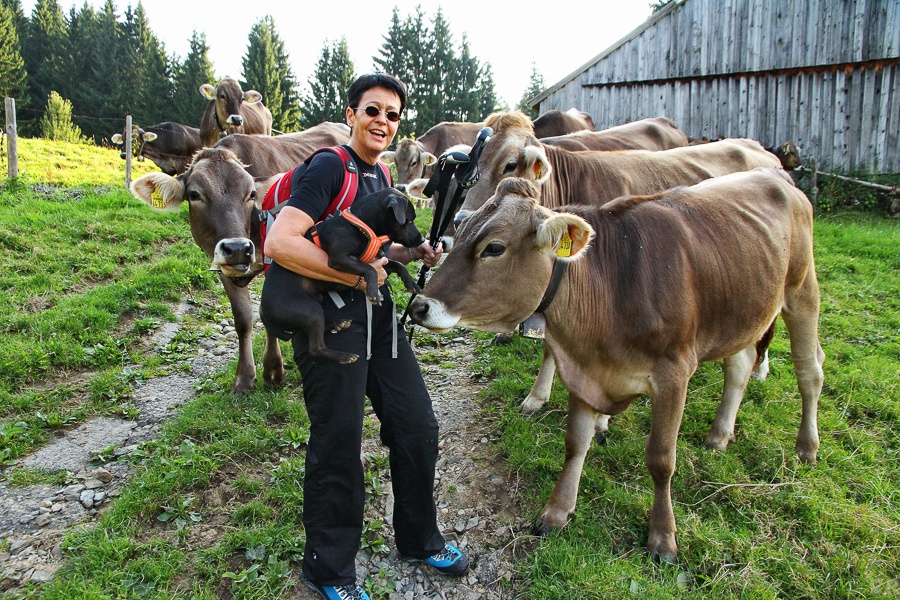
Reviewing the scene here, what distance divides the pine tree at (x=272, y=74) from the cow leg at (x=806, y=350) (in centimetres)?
4829

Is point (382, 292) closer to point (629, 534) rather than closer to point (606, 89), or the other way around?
point (629, 534)

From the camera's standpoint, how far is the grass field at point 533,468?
3.10m

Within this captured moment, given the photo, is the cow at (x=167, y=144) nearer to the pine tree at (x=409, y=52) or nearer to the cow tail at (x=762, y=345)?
the cow tail at (x=762, y=345)

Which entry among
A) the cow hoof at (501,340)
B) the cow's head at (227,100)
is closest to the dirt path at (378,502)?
the cow hoof at (501,340)

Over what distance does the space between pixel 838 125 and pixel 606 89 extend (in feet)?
20.0

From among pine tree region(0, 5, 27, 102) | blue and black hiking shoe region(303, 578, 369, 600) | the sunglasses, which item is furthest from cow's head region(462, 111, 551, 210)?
pine tree region(0, 5, 27, 102)

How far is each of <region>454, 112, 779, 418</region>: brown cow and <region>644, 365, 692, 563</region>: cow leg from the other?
160 centimetres

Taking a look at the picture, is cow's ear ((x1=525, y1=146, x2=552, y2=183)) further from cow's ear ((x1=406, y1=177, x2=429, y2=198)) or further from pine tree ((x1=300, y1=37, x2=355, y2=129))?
pine tree ((x1=300, y1=37, x2=355, y2=129))

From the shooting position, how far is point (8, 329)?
589cm

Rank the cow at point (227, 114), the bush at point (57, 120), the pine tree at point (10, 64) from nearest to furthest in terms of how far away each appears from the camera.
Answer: the cow at point (227, 114)
the bush at point (57, 120)
the pine tree at point (10, 64)

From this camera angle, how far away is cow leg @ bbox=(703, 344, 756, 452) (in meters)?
4.30

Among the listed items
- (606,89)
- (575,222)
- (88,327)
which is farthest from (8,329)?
(606,89)

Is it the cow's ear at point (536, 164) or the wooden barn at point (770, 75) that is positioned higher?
the wooden barn at point (770, 75)

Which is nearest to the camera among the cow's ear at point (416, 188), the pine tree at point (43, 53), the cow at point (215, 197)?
the cow at point (215, 197)
